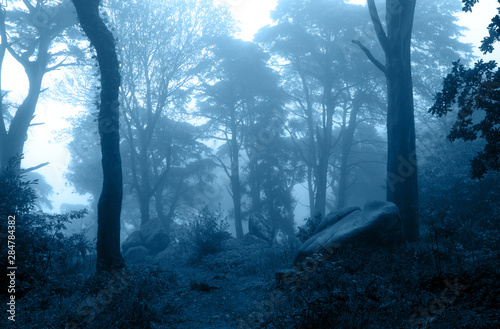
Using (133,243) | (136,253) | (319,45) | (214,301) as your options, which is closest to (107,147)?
(214,301)

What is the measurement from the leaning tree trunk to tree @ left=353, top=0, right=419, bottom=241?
6.20 m

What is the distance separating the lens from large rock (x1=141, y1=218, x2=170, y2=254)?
653 inches

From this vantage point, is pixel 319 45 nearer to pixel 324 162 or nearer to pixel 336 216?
pixel 324 162

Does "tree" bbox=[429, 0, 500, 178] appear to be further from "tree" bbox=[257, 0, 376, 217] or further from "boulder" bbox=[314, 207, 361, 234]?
"tree" bbox=[257, 0, 376, 217]

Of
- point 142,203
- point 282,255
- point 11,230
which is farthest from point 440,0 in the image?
point 11,230

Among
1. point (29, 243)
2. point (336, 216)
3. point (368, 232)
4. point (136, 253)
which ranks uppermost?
point (336, 216)

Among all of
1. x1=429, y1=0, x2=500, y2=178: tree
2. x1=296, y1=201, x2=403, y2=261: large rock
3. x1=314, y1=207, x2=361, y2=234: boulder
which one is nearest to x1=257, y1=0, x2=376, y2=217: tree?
x1=314, y1=207, x2=361, y2=234: boulder

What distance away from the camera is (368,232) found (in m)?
6.73

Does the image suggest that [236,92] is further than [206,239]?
Yes

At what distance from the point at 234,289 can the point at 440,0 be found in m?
21.1

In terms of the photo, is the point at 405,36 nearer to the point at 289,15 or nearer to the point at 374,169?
the point at 289,15

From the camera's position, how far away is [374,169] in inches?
999

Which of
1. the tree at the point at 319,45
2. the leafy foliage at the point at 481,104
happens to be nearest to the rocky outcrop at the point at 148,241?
the tree at the point at 319,45

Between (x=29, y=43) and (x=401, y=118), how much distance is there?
1341cm
